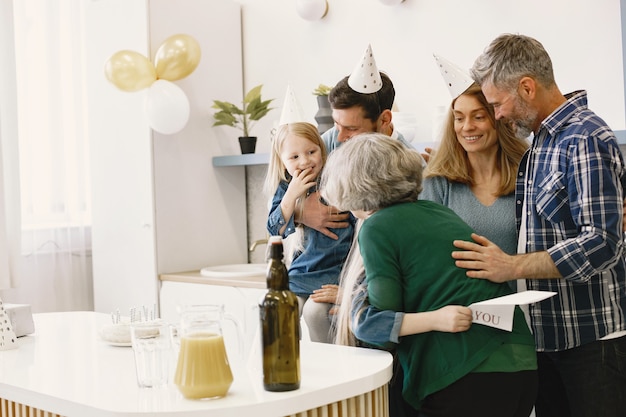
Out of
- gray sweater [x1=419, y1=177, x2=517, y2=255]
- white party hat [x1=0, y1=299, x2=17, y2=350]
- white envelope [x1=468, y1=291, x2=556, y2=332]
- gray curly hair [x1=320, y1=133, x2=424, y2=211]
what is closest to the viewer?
white envelope [x1=468, y1=291, x2=556, y2=332]

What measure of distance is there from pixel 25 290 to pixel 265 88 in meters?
1.75

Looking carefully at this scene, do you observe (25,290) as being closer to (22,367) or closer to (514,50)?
(22,367)

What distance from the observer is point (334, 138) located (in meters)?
2.63

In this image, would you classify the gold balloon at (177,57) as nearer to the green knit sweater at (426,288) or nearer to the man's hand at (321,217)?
the man's hand at (321,217)

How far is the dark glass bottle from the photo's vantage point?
1.47 metres

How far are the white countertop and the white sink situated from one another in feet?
5.84

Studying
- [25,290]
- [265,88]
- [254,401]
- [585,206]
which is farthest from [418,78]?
[254,401]

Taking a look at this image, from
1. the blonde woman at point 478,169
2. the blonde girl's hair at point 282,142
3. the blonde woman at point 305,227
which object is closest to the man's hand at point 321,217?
the blonde woman at point 305,227

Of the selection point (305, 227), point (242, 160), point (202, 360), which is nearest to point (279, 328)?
point (202, 360)

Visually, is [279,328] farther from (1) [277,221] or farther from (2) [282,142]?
(2) [282,142]

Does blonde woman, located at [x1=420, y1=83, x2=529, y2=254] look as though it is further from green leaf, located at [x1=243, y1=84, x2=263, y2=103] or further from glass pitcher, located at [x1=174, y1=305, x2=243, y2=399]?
green leaf, located at [x1=243, y1=84, x2=263, y2=103]

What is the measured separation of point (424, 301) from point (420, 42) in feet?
7.80

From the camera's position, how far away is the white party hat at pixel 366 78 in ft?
8.09

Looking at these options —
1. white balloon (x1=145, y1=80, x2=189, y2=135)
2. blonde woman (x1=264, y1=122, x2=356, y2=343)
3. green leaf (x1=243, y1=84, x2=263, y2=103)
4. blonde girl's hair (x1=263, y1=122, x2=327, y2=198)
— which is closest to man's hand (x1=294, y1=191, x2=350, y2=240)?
blonde woman (x1=264, y1=122, x2=356, y2=343)
